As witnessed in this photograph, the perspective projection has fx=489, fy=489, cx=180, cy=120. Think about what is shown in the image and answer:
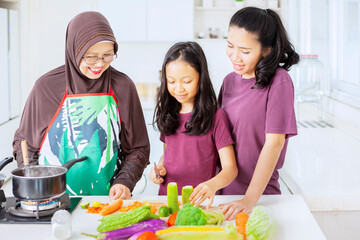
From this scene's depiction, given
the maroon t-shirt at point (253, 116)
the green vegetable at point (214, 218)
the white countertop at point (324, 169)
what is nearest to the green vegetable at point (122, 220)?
the green vegetable at point (214, 218)

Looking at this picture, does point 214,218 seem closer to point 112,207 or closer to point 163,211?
point 163,211

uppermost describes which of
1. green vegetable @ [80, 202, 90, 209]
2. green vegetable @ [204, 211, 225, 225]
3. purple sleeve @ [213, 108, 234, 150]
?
purple sleeve @ [213, 108, 234, 150]

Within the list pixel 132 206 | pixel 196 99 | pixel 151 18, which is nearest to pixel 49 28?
pixel 151 18

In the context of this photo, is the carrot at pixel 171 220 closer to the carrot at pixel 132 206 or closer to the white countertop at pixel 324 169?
the carrot at pixel 132 206

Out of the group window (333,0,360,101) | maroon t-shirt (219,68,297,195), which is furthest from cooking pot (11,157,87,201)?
window (333,0,360,101)

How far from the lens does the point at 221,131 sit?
5.48 ft

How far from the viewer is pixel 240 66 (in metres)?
1.57

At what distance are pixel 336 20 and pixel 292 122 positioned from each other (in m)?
2.16

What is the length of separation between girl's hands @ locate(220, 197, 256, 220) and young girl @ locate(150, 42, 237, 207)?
120mm

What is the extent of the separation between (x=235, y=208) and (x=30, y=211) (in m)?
0.58

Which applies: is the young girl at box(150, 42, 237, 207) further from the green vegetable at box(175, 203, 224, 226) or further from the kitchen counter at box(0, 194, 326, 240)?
the green vegetable at box(175, 203, 224, 226)

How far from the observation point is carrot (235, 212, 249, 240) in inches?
49.8

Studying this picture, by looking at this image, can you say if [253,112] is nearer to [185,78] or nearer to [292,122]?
[292,122]

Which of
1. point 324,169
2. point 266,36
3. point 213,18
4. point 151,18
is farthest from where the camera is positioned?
point 213,18
